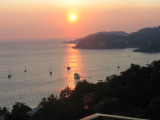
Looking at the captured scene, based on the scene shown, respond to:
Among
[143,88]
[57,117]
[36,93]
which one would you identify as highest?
[143,88]

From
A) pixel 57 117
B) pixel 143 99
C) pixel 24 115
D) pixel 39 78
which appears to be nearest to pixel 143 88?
pixel 143 99

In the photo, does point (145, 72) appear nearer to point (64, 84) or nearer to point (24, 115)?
point (24, 115)

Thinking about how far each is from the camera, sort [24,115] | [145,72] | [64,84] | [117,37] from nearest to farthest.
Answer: [145,72] < [24,115] < [64,84] < [117,37]

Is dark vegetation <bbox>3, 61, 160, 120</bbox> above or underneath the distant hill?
underneath

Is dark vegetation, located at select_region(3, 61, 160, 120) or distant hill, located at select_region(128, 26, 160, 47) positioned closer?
dark vegetation, located at select_region(3, 61, 160, 120)

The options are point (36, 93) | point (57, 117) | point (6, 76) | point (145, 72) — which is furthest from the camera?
point (6, 76)

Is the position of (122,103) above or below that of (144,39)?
below

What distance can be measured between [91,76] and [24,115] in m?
14.6

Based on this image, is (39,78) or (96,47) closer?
(39,78)

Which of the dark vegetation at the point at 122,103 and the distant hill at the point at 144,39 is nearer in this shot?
the dark vegetation at the point at 122,103

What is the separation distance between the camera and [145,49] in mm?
42812

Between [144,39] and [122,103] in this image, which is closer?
[122,103]

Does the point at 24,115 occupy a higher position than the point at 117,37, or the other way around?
the point at 117,37

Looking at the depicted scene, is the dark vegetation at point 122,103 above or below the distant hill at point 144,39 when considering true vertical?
below
